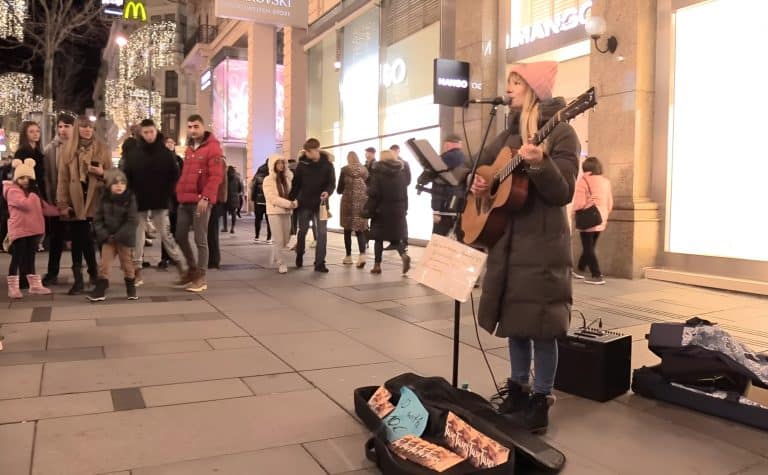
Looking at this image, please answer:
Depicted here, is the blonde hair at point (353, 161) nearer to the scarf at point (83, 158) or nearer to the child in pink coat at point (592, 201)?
the child in pink coat at point (592, 201)

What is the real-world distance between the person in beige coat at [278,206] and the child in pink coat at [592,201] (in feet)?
12.9

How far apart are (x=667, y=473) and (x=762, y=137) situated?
638cm

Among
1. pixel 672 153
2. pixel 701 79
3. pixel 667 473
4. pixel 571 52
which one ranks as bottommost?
pixel 667 473

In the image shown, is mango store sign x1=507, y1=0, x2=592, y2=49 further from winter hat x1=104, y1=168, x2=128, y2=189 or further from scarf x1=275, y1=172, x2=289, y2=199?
winter hat x1=104, y1=168, x2=128, y2=189

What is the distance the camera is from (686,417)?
12.6 feet

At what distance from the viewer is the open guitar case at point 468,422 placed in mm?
2836

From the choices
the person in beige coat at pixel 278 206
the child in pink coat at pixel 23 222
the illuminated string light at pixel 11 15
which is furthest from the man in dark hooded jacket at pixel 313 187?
the illuminated string light at pixel 11 15

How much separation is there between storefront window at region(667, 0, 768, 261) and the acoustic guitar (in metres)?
5.92

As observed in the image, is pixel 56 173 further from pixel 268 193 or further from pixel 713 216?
pixel 713 216

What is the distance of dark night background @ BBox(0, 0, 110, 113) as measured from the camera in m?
33.7

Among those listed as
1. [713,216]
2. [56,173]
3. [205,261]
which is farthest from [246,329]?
Answer: [713,216]

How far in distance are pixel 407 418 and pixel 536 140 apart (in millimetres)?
1452

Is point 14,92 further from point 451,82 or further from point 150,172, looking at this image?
point 150,172

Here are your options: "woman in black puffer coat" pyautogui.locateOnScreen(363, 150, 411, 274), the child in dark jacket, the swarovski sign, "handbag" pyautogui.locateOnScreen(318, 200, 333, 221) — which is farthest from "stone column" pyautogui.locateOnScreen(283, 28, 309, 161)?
the child in dark jacket
